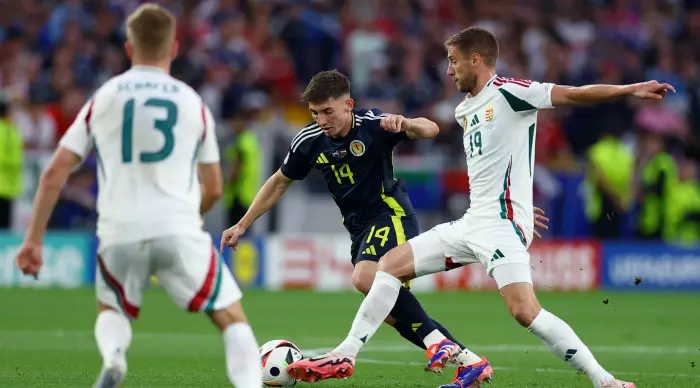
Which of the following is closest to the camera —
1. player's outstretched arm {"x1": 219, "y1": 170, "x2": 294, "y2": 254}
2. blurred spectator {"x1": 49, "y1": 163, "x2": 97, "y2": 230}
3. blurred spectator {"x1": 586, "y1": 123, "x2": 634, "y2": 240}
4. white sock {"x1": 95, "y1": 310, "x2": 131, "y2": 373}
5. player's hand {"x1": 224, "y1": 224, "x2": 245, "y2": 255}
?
white sock {"x1": 95, "y1": 310, "x2": 131, "y2": 373}

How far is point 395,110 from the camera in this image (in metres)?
18.8

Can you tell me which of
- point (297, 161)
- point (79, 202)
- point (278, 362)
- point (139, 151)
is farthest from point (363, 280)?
point (79, 202)

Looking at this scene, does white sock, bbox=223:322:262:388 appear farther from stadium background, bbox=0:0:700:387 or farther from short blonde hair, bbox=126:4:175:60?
stadium background, bbox=0:0:700:387

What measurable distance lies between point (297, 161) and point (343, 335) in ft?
11.7

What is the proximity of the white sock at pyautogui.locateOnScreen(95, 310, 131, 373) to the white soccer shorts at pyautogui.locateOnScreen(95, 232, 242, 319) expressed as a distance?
0.18 feet

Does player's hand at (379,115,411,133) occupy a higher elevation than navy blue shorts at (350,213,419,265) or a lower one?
higher

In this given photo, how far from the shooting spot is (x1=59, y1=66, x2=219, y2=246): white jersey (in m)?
5.46

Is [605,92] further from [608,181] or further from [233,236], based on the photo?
[608,181]

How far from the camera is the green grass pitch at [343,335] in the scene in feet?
26.7

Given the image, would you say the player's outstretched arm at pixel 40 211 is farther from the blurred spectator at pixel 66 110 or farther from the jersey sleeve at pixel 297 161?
the blurred spectator at pixel 66 110

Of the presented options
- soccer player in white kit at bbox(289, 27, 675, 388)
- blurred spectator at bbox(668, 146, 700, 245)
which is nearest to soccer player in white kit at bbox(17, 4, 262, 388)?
soccer player in white kit at bbox(289, 27, 675, 388)

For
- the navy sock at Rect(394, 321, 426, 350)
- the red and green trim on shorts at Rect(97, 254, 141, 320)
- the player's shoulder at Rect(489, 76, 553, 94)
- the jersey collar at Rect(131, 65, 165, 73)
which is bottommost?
the navy sock at Rect(394, 321, 426, 350)

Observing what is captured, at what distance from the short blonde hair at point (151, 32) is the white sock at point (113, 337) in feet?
4.12

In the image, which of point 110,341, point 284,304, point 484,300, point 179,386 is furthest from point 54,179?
point 484,300
